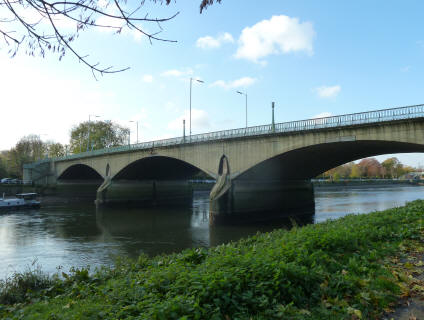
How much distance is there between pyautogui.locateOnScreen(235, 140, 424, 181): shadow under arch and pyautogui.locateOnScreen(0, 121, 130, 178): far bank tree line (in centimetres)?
6191

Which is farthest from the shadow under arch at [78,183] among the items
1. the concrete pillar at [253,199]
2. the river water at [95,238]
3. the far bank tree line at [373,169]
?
the far bank tree line at [373,169]

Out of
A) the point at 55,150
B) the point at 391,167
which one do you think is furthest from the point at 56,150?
the point at 391,167

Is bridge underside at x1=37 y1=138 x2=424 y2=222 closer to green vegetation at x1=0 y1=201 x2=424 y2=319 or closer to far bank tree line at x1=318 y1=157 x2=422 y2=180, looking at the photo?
green vegetation at x1=0 y1=201 x2=424 y2=319

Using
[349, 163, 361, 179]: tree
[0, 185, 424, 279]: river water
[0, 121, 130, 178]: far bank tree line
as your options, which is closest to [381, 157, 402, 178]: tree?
[349, 163, 361, 179]: tree

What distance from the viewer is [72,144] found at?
91625mm

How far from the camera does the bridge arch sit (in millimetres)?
60375

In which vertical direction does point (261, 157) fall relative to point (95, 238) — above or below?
above

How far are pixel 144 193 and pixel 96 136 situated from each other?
150 feet

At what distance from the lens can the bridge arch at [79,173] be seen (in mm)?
60375

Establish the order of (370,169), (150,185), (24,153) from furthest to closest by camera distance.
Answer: (370,169) → (24,153) → (150,185)

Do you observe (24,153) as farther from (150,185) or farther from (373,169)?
(373,169)

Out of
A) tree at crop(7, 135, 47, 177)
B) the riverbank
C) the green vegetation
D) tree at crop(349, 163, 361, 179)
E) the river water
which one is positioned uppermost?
tree at crop(7, 135, 47, 177)

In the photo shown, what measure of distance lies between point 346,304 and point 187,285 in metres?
2.24

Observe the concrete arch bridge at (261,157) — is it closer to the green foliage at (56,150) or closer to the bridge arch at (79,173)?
the bridge arch at (79,173)
